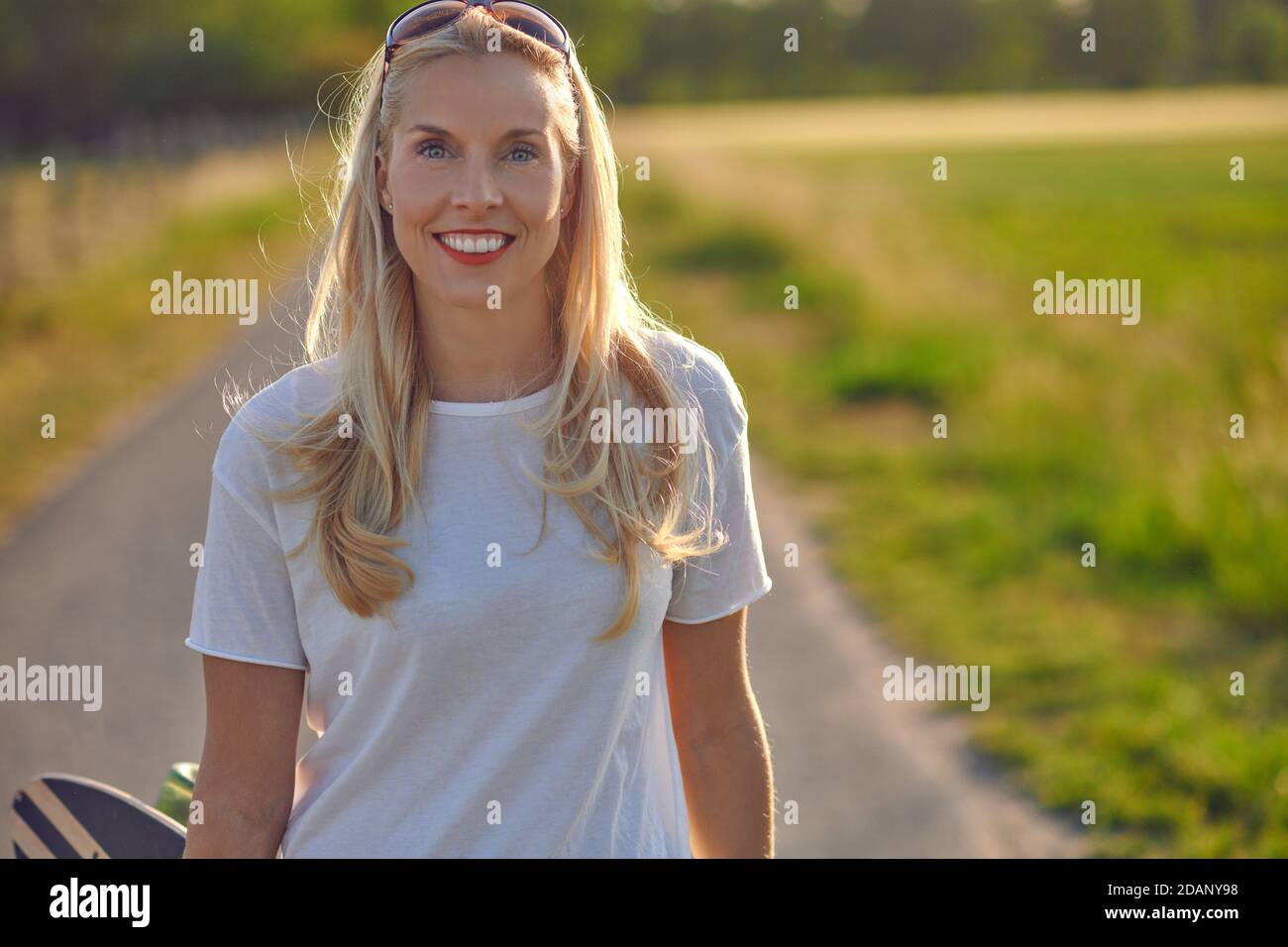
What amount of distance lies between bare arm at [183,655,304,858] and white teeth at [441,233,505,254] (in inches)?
25.3

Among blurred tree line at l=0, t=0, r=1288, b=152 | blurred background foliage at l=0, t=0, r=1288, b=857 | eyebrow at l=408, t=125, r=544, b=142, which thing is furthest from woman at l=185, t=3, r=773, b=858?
blurred tree line at l=0, t=0, r=1288, b=152

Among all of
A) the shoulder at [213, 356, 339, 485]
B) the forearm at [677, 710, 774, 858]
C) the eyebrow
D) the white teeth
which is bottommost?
the forearm at [677, 710, 774, 858]

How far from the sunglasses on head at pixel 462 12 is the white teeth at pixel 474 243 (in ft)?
0.94

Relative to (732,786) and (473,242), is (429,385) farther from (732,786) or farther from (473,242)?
(732,786)

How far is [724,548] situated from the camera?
1.94 metres

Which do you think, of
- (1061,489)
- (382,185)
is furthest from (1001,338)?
(382,185)

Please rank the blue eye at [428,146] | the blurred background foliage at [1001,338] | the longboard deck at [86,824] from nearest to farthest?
1. the blue eye at [428,146]
2. the longboard deck at [86,824]
3. the blurred background foliage at [1001,338]

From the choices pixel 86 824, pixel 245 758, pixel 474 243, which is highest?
pixel 474 243

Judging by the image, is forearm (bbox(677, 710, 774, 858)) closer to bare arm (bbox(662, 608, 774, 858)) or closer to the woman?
bare arm (bbox(662, 608, 774, 858))

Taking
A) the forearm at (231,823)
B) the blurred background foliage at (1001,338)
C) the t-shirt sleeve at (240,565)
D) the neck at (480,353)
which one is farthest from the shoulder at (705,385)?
the blurred background foliage at (1001,338)

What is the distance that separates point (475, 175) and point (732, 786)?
39.9 inches

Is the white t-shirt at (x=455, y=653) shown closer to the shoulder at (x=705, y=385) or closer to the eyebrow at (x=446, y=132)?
the shoulder at (x=705, y=385)

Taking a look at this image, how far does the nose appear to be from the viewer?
1805 millimetres

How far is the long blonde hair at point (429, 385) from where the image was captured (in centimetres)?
175
